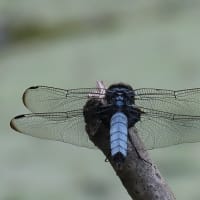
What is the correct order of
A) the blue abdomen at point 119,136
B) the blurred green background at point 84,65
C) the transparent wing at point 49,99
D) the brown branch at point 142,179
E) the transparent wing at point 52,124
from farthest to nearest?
the blurred green background at point 84,65, the transparent wing at point 49,99, the transparent wing at point 52,124, the blue abdomen at point 119,136, the brown branch at point 142,179

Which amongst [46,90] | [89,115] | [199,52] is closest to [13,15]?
[199,52]

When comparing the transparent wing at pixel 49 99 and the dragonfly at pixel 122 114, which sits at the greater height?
the transparent wing at pixel 49 99

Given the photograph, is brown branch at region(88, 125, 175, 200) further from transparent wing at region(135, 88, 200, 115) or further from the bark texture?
transparent wing at region(135, 88, 200, 115)

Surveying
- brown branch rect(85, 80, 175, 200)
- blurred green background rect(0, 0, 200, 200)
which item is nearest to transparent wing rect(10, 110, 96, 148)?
brown branch rect(85, 80, 175, 200)

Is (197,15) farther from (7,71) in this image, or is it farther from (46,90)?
(46,90)

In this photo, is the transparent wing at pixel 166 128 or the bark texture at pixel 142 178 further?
the transparent wing at pixel 166 128

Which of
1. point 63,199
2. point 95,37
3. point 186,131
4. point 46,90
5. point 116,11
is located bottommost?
point 186,131

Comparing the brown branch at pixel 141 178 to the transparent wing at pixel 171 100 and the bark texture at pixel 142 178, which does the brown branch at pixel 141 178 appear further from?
the transparent wing at pixel 171 100

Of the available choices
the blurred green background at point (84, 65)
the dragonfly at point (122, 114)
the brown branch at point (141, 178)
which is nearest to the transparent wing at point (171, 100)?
the dragonfly at point (122, 114)
